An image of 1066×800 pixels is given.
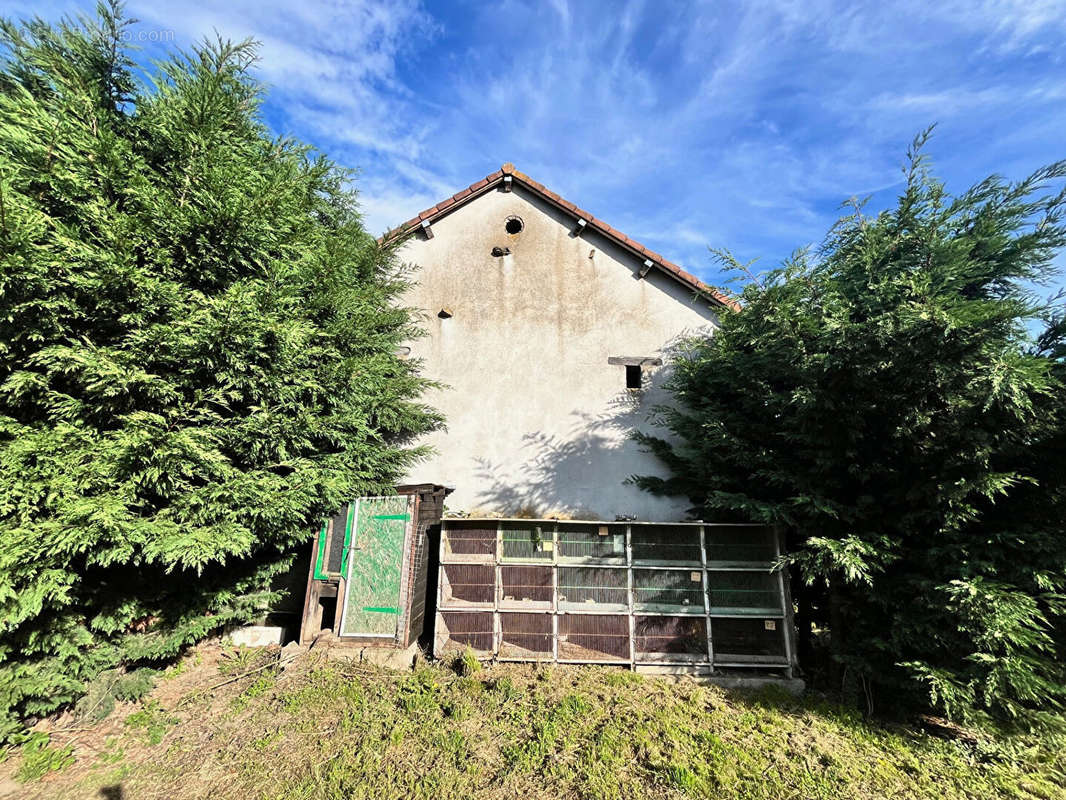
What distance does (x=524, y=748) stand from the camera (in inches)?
172

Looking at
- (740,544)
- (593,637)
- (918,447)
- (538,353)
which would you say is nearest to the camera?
(918,447)

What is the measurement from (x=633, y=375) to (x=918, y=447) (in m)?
4.37

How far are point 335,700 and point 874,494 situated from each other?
7.29 m

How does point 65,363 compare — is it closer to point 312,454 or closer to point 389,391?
point 312,454

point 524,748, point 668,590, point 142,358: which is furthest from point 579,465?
point 142,358

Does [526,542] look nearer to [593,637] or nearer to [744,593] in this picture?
[593,637]

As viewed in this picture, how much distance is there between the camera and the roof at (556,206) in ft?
27.6

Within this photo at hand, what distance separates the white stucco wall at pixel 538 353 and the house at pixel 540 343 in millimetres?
22

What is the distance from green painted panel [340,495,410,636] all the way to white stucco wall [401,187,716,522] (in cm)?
157

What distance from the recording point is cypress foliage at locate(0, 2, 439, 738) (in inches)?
161

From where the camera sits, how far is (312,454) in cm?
621

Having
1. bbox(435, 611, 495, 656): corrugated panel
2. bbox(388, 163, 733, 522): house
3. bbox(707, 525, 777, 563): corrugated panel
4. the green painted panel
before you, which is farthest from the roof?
bbox(435, 611, 495, 656): corrugated panel

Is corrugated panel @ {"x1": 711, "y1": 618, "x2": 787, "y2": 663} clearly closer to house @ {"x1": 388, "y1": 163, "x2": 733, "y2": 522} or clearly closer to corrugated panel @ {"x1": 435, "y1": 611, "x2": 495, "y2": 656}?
house @ {"x1": 388, "y1": 163, "x2": 733, "y2": 522}

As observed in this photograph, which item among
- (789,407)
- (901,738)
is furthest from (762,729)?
(789,407)
